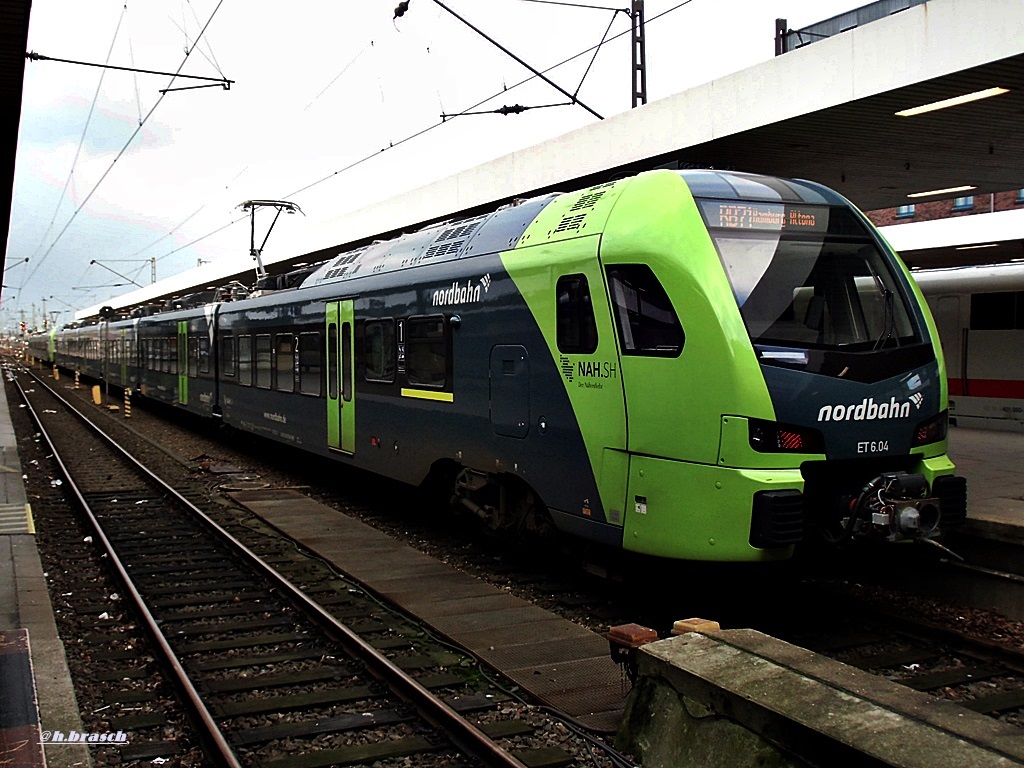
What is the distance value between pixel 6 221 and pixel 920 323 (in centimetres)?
1482

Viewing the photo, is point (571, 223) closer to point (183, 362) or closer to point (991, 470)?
point (991, 470)

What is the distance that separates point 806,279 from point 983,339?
11.5 meters

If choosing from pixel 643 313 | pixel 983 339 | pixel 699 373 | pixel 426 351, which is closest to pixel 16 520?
pixel 426 351

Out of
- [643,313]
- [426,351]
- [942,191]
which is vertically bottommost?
[426,351]

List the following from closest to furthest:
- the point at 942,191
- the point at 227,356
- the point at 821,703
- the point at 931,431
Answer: the point at 821,703
the point at 931,431
the point at 942,191
the point at 227,356

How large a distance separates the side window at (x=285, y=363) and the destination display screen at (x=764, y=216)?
333 inches

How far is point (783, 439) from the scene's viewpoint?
247 inches

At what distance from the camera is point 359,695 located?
5.91 metres

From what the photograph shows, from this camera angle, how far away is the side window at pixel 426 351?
9398 mm

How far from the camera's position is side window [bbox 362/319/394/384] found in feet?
34.7

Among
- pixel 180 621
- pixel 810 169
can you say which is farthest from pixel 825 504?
pixel 810 169

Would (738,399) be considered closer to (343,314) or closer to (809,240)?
(809,240)

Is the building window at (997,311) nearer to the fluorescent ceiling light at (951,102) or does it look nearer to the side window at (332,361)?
the fluorescent ceiling light at (951,102)

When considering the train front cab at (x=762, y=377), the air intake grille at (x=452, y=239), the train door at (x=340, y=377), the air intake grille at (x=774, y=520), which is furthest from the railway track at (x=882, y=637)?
the train door at (x=340, y=377)
